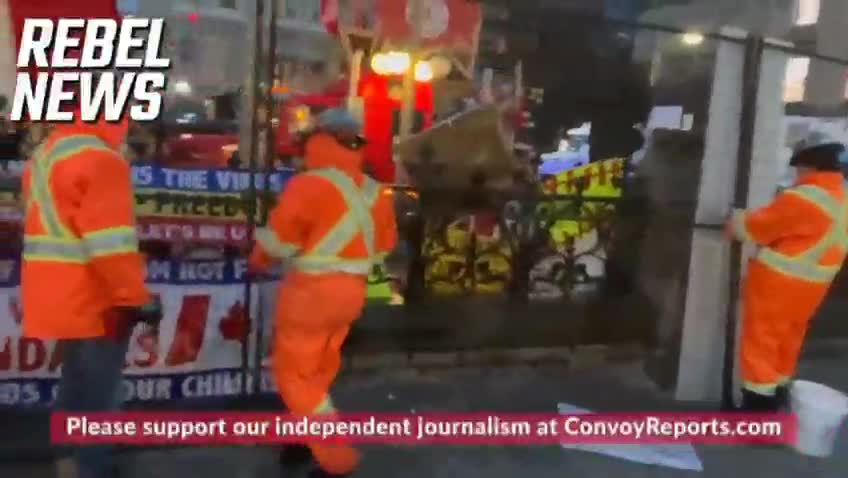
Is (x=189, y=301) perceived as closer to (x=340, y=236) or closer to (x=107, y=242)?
(x=340, y=236)

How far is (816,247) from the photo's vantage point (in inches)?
189

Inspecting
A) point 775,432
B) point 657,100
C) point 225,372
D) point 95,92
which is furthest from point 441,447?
point 657,100

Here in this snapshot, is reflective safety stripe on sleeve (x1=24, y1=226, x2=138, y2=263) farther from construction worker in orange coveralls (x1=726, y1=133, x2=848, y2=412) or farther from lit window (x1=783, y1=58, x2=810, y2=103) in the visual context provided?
lit window (x1=783, y1=58, x2=810, y2=103)

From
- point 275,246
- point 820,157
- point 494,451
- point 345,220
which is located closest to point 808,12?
point 820,157

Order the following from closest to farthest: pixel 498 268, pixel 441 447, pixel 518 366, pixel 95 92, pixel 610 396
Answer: pixel 95 92 < pixel 441 447 < pixel 610 396 < pixel 518 366 < pixel 498 268

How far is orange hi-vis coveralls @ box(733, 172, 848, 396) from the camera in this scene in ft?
15.6

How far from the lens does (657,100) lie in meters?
6.25

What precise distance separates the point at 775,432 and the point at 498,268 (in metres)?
2.17

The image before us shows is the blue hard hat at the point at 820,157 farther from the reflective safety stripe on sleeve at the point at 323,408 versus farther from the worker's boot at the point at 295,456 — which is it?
the worker's boot at the point at 295,456

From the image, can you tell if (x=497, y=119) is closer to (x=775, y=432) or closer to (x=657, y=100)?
(x=657, y=100)

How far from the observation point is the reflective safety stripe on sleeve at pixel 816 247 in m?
4.77

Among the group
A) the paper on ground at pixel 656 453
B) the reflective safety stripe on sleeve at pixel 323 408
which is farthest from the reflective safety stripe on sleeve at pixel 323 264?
the paper on ground at pixel 656 453

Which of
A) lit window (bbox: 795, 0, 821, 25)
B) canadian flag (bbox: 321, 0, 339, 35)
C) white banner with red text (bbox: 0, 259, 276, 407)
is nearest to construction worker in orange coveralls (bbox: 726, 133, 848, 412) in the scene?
lit window (bbox: 795, 0, 821, 25)

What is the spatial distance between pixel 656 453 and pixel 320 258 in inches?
77.5
